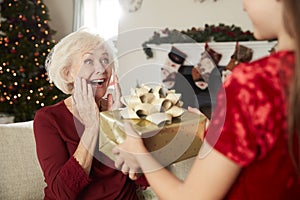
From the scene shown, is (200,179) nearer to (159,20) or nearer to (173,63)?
(173,63)

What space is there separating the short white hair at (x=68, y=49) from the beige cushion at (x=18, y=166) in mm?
404

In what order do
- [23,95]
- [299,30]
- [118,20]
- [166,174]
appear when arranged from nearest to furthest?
1. [299,30]
2. [166,174]
3. [23,95]
4. [118,20]

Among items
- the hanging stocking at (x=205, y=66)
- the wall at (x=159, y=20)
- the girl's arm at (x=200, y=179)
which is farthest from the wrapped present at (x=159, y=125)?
the hanging stocking at (x=205, y=66)

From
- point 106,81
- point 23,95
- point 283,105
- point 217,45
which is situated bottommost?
point 23,95

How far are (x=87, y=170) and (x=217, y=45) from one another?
10.4 ft

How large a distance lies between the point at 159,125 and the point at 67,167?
0.53 m

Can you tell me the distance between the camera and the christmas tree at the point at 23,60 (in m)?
4.02

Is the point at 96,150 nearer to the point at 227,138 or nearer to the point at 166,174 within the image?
the point at 166,174

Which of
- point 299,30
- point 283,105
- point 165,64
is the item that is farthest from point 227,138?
point 165,64

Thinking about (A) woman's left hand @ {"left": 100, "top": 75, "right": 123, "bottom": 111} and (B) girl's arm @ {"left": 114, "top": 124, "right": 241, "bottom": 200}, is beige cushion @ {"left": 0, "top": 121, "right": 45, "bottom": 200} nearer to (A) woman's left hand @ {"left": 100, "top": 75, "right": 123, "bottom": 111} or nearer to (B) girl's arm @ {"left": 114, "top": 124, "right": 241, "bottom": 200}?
(A) woman's left hand @ {"left": 100, "top": 75, "right": 123, "bottom": 111}

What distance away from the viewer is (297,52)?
2.07 ft

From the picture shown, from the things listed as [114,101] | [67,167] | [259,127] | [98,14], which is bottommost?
[98,14]

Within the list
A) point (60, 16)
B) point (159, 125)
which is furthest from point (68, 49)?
point (60, 16)

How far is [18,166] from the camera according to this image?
181 cm
